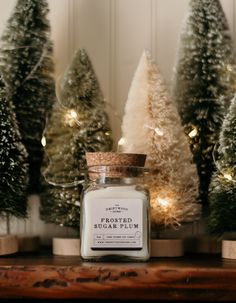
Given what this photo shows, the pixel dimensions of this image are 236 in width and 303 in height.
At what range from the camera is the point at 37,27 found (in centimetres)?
107

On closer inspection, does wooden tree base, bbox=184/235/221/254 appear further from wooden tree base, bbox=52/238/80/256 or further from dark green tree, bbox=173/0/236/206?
wooden tree base, bbox=52/238/80/256

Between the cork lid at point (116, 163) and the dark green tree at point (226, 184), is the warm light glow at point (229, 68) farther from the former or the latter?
the cork lid at point (116, 163)

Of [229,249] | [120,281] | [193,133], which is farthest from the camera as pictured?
[193,133]

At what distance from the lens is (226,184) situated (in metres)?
0.91

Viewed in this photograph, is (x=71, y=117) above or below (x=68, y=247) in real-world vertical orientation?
above

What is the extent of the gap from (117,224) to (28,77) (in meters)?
0.37

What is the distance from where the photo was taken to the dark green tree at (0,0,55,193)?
105 cm

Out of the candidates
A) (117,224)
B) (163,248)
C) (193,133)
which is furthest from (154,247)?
(193,133)

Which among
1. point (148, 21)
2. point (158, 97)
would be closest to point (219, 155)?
point (158, 97)

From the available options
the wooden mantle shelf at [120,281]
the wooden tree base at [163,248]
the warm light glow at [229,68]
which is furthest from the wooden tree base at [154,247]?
the warm light glow at [229,68]

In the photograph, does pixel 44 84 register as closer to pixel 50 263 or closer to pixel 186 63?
pixel 186 63

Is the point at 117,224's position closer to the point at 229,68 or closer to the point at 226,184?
the point at 226,184

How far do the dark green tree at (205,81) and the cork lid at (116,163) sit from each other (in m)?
0.19

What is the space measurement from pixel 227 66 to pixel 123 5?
27 centimetres
